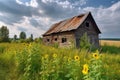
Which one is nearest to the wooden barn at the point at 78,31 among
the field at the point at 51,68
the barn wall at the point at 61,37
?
the barn wall at the point at 61,37

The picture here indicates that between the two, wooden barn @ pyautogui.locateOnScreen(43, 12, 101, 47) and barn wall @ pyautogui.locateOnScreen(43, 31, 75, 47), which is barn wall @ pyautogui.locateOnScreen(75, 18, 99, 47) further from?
barn wall @ pyautogui.locateOnScreen(43, 31, 75, 47)

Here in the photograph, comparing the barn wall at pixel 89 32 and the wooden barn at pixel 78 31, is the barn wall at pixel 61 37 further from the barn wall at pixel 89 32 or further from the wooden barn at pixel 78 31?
the barn wall at pixel 89 32

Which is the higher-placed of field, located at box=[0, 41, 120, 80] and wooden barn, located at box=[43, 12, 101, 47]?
wooden barn, located at box=[43, 12, 101, 47]

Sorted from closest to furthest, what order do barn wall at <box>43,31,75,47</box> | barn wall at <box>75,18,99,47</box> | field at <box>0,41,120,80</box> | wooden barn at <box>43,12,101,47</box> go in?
field at <box>0,41,120,80</box> < wooden barn at <box>43,12,101,47</box> < barn wall at <box>75,18,99,47</box> < barn wall at <box>43,31,75,47</box>

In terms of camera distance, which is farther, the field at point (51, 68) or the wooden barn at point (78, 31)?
the wooden barn at point (78, 31)

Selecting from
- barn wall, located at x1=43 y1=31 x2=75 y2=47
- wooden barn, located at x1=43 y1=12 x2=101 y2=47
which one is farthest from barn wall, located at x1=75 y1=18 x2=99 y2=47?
barn wall, located at x1=43 y1=31 x2=75 y2=47

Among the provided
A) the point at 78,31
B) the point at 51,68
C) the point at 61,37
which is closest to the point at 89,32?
the point at 78,31

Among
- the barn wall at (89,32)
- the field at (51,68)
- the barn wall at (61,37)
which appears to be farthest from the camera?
the barn wall at (61,37)

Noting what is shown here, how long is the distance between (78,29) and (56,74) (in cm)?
1982

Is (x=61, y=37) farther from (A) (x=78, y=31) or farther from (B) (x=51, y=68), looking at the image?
(B) (x=51, y=68)

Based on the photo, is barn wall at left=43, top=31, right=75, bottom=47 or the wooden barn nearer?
the wooden barn

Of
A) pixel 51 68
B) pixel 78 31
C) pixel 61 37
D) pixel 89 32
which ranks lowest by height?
pixel 51 68

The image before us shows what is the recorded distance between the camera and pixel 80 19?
26.6 metres

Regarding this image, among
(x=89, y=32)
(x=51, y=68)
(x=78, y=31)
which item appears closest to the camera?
(x=51, y=68)
